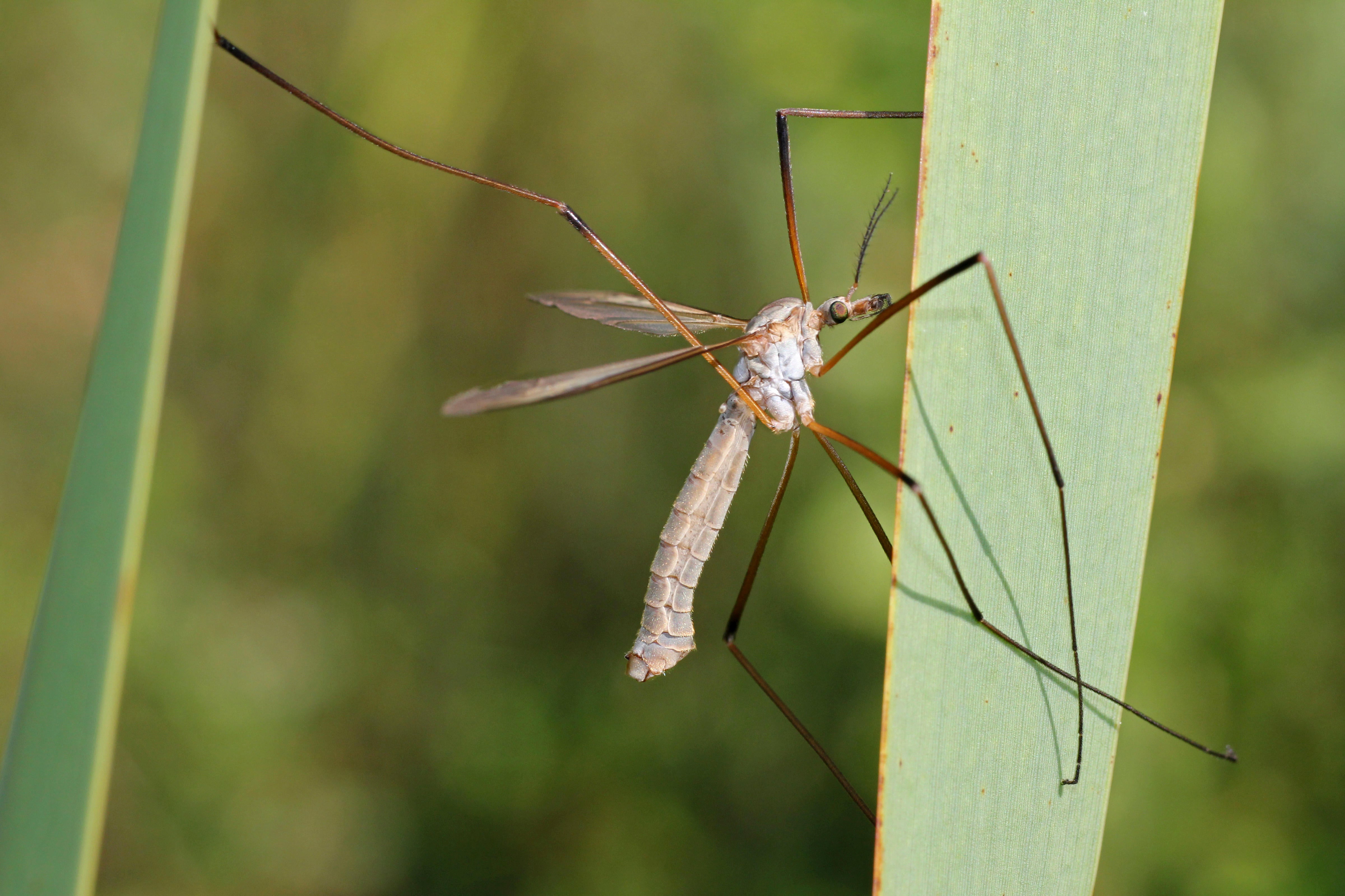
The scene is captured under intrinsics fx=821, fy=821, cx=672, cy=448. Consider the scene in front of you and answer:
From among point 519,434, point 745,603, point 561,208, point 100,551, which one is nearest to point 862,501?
point 745,603

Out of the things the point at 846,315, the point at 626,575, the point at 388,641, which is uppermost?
the point at 846,315

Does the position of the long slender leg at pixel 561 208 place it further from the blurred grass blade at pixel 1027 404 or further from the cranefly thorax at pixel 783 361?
the blurred grass blade at pixel 1027 404

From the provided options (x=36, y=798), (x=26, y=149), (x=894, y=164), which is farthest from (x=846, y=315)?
(x=26, y=149)

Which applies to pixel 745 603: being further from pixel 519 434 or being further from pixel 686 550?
pixel 519 434

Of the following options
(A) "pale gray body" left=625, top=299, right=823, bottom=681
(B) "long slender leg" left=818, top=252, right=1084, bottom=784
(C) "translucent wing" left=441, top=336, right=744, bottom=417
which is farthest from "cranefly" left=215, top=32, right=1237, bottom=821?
(B) "long slender leg" left=818, top=252, right=1084, bottom=784

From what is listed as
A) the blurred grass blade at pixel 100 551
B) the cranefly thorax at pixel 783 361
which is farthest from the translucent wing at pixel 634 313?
the blurred grass blade at pixel 100 551

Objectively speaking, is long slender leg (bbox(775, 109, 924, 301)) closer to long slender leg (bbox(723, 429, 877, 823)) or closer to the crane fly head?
the crane fly head

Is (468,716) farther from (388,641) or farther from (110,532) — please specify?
(110,532)
